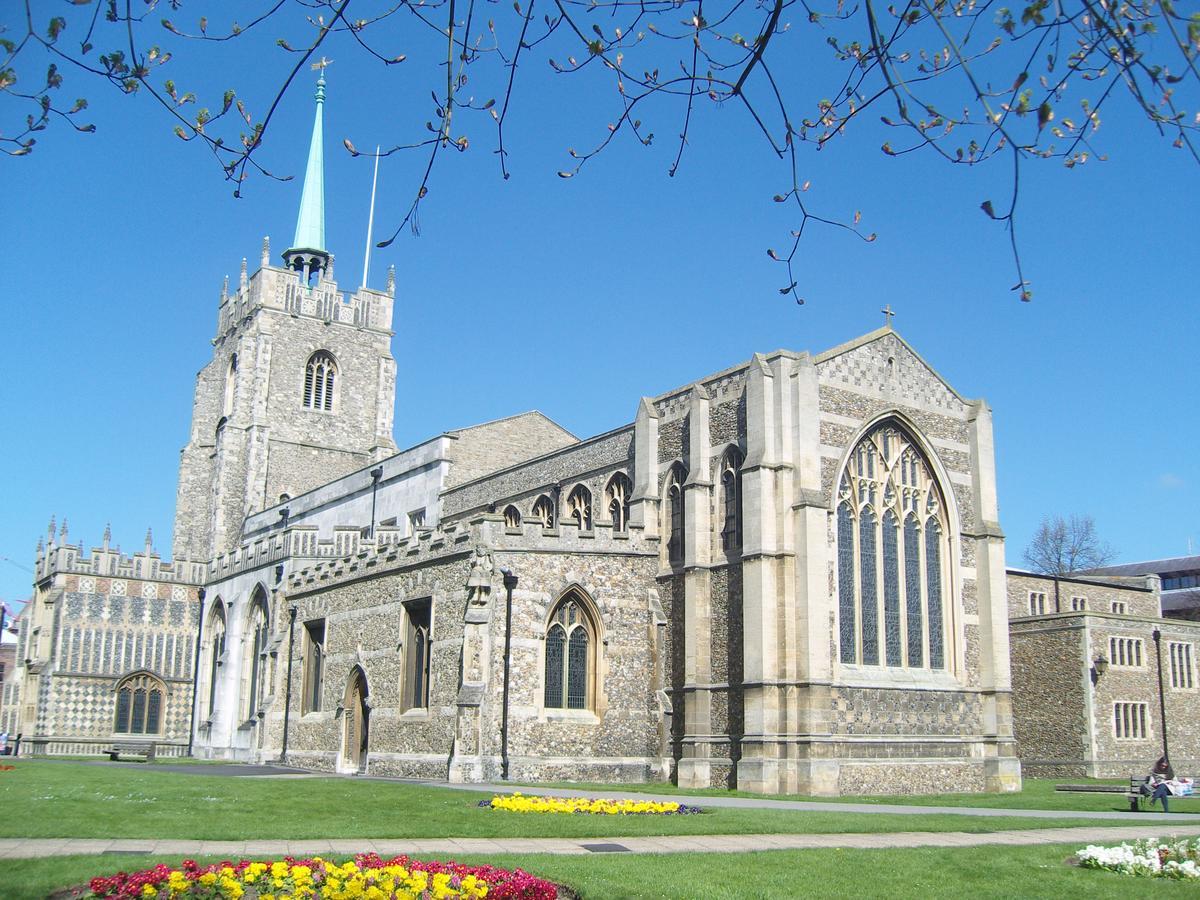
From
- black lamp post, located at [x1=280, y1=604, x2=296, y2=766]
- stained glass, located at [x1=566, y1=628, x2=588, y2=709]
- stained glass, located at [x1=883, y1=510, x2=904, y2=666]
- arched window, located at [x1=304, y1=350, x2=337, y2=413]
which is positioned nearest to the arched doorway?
→ black lamp post, located at [x1=280, y1=604, x2=296, y2=766]

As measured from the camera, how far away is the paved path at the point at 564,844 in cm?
1264

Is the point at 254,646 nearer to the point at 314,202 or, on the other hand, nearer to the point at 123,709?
the point at 123,709

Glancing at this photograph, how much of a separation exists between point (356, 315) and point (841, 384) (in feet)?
141

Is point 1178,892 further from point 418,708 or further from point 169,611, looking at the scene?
point 169,611

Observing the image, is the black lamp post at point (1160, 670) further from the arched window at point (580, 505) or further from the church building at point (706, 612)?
the arched window at point (580, 505)

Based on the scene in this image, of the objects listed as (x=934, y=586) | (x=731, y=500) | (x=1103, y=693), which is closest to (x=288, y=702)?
(x=731, y=500)

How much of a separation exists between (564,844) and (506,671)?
1333 centimetres

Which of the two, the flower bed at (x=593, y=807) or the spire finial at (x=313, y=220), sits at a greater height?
the spire finial at (x=313, y=220)

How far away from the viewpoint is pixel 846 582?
94.2ft

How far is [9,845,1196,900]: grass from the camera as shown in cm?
1069

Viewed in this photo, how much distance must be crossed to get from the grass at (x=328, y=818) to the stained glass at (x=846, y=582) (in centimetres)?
848

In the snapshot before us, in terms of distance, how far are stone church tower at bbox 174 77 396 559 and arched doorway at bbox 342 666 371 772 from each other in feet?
97.5

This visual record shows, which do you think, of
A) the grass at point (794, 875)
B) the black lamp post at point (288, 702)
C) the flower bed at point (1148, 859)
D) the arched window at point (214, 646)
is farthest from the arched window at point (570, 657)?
the arched window at point (214, 646)

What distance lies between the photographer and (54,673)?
4778cm
